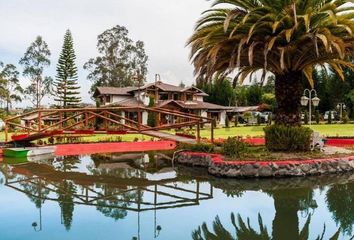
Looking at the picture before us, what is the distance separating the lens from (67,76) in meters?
51.7

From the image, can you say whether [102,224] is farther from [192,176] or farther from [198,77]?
[198,77]

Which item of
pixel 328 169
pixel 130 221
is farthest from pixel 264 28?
pixel 130 221

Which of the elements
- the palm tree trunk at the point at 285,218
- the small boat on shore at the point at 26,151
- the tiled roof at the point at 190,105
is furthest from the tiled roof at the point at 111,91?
the palm tree trunk at the point at 285,218

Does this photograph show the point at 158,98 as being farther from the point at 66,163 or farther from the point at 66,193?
the point at 66,193

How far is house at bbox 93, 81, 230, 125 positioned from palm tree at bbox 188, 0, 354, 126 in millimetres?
30038

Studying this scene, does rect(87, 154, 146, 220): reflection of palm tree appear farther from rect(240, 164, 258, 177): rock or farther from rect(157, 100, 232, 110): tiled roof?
rect(157, 100, 232, 110): tiled roof

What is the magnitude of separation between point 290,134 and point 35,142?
1676 centimetres

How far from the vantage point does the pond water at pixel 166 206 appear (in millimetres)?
7406

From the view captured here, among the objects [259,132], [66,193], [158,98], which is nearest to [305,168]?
[66,193]

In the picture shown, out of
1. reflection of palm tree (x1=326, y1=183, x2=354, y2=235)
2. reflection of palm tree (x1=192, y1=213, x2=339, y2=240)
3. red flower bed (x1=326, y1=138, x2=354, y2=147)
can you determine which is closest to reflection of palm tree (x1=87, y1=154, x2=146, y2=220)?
reflection of palm tree (x1=192, y1=213, x2=339, y2=240)

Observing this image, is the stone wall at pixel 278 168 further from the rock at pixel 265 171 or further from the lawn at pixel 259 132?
the lawn at pixel 259 132

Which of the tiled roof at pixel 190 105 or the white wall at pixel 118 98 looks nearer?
the tiled roof at pixel 190 105

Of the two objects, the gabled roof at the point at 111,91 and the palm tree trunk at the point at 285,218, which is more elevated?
the gabled roof at the point at 111,91

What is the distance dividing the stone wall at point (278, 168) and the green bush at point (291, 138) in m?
1.44
